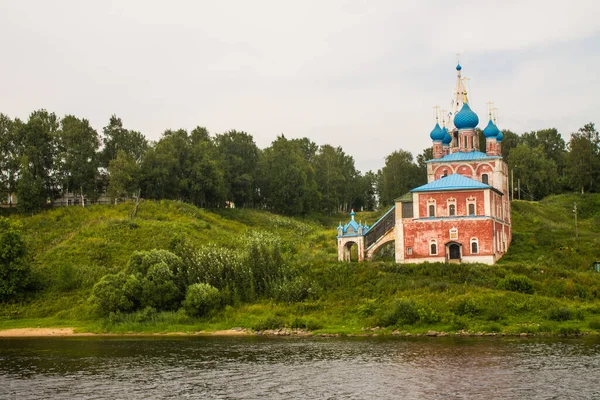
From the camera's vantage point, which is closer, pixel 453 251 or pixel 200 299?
pixel 200 299

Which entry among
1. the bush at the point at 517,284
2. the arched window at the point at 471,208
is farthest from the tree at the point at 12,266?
the bush at the point at 517,284

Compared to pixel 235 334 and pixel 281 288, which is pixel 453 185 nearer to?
pixel 281 288

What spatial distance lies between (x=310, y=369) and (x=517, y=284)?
748 inches

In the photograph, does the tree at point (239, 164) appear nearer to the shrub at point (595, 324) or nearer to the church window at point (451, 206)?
the church window at point (451, 206)

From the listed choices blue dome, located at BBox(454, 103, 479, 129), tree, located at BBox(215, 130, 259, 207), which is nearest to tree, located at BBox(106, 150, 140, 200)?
tree, located at BBox(215, 130, 259, 207)

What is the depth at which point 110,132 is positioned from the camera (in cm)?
7862

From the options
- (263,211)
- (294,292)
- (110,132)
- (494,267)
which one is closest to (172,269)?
(294,292)

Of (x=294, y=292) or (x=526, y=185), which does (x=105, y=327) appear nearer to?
(x=294, y=292)

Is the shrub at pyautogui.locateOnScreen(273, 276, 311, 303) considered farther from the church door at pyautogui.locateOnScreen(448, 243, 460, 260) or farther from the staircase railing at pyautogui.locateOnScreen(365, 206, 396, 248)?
the church door at pyautogui.locateOnScreen(448, 243, 460, 260)

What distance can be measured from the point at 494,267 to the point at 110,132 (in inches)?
1682

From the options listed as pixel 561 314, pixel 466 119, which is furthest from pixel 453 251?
pixel 466 119

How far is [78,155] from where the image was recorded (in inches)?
2869

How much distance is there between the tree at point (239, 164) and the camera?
8738 cm

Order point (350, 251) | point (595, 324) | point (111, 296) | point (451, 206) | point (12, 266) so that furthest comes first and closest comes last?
point (350, 251), point (12, 266), point (451, 206), point (111, 296), point (595, 324)
